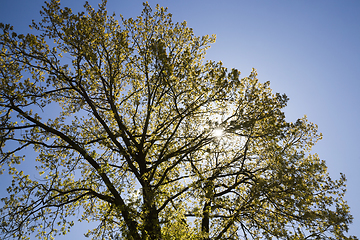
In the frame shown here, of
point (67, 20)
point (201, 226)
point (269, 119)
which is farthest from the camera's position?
point (201, 226)

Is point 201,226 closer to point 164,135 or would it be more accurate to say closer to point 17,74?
point 164,135

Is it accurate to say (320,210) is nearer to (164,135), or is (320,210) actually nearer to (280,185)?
(280,185)

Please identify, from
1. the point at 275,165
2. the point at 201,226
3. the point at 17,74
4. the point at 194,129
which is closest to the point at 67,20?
the point at 17,74

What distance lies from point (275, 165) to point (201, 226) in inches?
236

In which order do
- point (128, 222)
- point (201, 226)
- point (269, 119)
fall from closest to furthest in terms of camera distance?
point (128, 222) → point (269, 119) → point (201, 226)

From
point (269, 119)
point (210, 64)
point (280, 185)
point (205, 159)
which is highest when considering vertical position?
point (210, 64)

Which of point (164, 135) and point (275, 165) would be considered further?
point (164, 135)

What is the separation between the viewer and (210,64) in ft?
34.7

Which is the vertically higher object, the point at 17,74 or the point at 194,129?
the point at 17,74

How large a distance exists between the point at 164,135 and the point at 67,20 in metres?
7.63

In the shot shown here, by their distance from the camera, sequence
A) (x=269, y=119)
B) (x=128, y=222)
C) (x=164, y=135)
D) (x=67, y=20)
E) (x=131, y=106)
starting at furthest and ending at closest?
(x=131, y=106) < (x=164, y=135) < (x=67, y=20) < (x=269, y=119) < (x=128, y=222)

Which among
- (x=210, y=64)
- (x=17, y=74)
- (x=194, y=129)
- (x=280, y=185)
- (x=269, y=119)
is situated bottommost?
(x=280, y=185)

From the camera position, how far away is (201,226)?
1130 cm

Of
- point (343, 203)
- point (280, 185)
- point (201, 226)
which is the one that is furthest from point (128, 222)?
point (343, 203)
